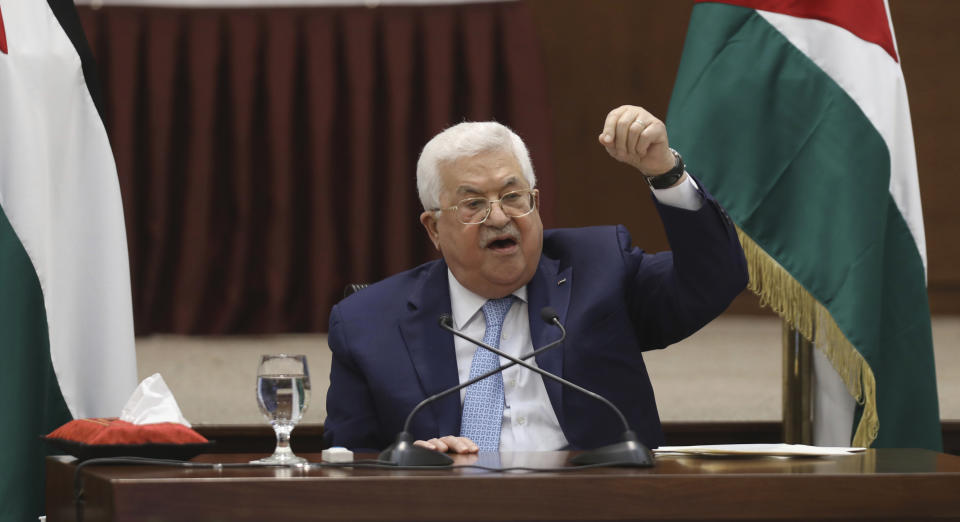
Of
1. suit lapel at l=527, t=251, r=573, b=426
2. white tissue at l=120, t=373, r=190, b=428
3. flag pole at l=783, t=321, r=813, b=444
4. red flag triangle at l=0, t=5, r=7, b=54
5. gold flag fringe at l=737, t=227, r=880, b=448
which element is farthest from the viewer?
flag pole at l=783, t=321, r=813, b=444

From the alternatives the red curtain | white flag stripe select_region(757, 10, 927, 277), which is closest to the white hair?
white flag stripe select_region(757, 10, 927, 277)

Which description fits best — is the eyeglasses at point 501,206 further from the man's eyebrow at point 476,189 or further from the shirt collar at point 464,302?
the shirt collar at point 464,302

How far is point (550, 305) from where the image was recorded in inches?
84.5

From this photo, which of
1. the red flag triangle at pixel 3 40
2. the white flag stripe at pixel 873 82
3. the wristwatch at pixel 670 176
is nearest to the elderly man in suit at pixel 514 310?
the wristwatch at pixel 670 176

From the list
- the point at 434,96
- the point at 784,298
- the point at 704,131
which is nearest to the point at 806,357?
the point at 784,298

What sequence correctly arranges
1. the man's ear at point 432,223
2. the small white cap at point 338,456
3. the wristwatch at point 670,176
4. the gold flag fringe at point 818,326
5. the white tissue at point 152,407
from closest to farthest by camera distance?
the small white cap at point 338,456 < the white tissue at point 152,407 < the wristwatch at point 670,176 < the man's ear at point 432,223 < the gold flag fringe at point 818,326

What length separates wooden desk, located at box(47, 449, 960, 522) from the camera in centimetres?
122

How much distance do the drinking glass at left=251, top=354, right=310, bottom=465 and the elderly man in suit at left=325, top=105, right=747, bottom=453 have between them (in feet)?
1.59

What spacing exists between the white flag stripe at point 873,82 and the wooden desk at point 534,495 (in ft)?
4.73

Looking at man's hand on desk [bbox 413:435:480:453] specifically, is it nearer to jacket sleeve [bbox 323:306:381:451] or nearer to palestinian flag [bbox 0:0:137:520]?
jacket sleeve [bbox 323:306:381:451]

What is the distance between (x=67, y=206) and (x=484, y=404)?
1.14 m

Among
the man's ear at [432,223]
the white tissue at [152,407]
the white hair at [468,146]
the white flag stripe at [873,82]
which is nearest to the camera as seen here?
the white tissue at [152,407]

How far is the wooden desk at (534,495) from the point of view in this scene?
4.01ft

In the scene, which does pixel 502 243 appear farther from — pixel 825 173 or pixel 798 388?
pixel 798 388
